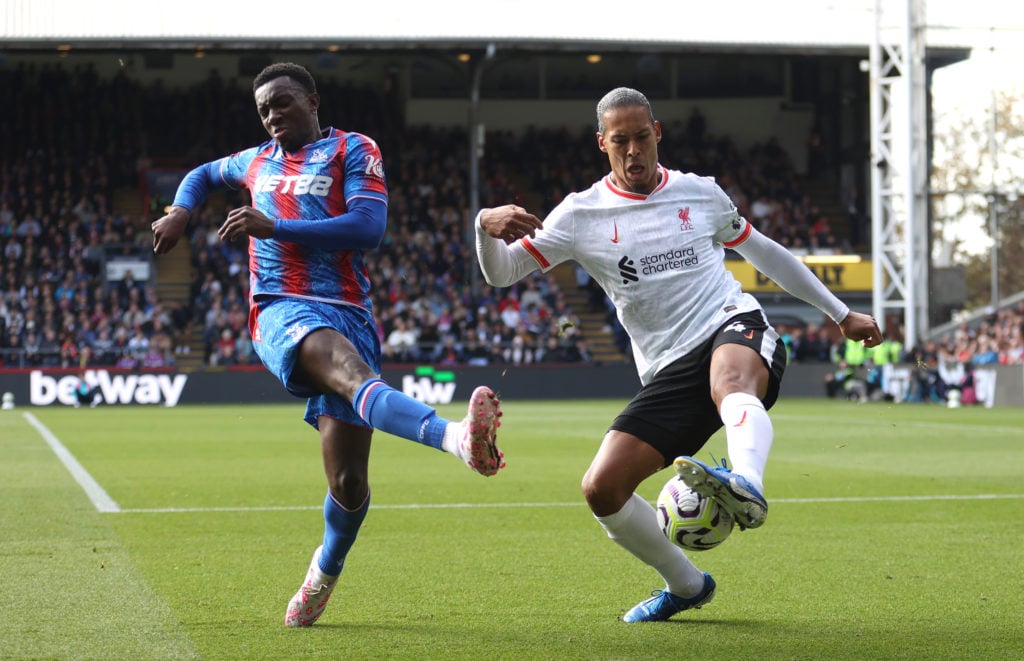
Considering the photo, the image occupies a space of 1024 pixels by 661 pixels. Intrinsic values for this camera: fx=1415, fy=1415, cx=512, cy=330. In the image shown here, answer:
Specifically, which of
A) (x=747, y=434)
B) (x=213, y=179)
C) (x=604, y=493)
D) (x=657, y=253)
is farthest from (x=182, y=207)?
(x=747, y=434)

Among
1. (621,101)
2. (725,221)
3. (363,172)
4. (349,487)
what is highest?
(621,101)

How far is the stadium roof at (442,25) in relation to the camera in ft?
109

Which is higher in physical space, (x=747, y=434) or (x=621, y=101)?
(x=621, y=101)

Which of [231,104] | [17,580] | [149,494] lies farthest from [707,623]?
[231,104]

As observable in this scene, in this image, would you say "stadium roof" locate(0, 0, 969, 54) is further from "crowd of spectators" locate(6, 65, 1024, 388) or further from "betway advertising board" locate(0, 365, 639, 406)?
"betway advertising board" locate(0, 365, 639, 406)

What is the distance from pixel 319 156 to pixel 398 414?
1343 millimetres

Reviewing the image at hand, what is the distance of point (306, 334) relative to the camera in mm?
5383

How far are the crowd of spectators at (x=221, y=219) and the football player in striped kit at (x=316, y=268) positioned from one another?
2276cm

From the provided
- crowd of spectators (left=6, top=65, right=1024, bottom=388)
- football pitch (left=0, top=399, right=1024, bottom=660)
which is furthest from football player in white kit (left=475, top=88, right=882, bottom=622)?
crowd of spectators (left=6, top=65, right=1024, bottom=388)

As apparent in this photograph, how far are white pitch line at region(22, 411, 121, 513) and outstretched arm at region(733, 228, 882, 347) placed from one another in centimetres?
582

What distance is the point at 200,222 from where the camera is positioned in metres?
36.6

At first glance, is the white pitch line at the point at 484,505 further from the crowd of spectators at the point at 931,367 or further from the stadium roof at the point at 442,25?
the stadium roof at the point at 442,25

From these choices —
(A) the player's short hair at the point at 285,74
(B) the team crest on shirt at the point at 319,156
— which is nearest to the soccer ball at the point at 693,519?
(B) the team crest on shirt at the point at 319,156

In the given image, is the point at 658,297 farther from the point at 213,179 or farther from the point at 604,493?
the point at 213,179
